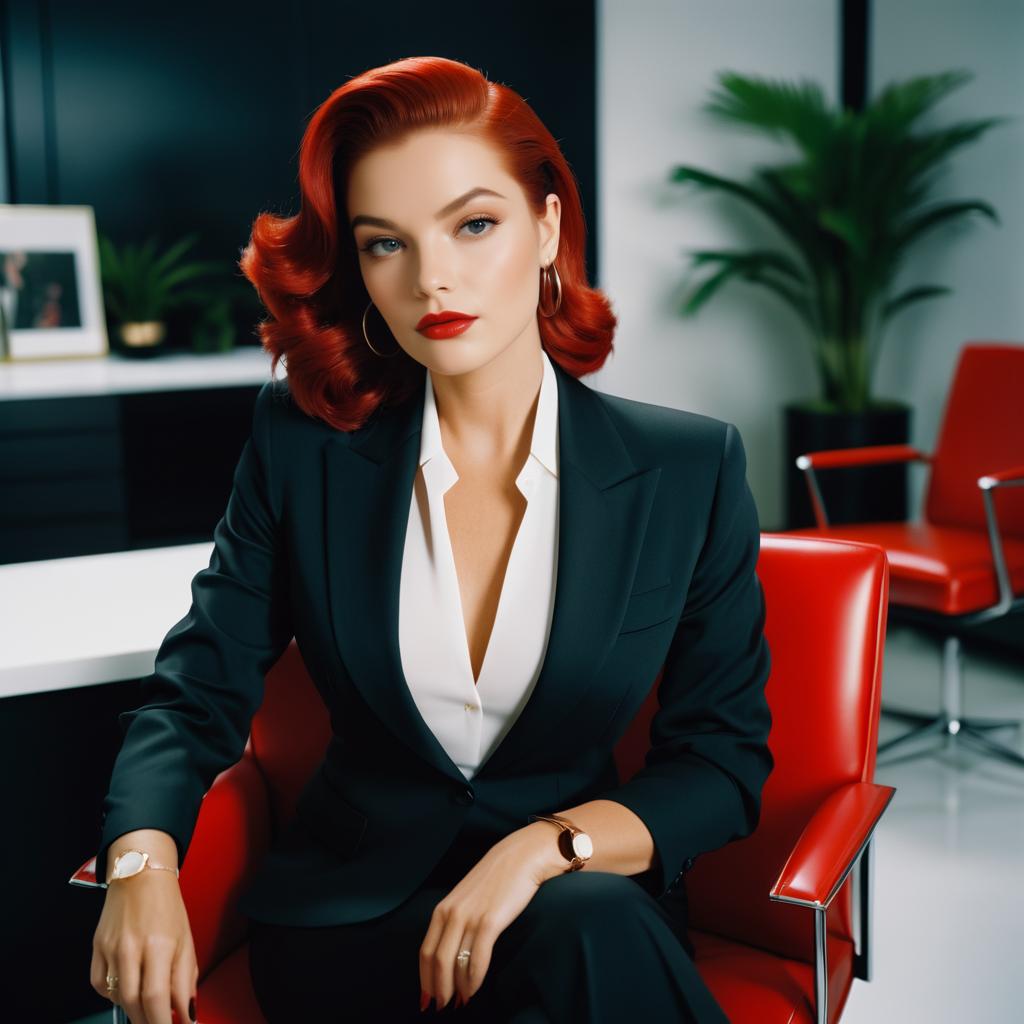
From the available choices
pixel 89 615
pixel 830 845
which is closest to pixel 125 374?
pixel 89 615

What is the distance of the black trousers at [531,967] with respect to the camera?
111 cm

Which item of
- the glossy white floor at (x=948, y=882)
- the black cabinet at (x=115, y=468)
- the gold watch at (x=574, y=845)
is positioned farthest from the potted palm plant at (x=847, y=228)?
the gold watch at (x=574, y=845)

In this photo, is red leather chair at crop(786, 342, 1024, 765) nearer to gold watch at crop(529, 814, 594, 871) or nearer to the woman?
the woman

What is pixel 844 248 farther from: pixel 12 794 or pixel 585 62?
pixel 12 794

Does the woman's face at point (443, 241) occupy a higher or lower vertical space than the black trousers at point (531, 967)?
higher

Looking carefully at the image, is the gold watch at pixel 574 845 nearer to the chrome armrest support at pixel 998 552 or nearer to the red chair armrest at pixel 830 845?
the red chair armrest at pixel 830 845

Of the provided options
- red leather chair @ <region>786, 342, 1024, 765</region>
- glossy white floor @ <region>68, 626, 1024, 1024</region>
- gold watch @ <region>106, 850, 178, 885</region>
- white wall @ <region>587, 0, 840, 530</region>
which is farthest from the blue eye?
white wall @ <region>587, 0, 840, 530</region>

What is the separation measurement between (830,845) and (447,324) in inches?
27.7

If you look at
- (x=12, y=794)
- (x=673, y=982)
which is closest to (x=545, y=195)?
(x=673, y=982)

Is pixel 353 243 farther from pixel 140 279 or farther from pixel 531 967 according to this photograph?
pixel 140 279

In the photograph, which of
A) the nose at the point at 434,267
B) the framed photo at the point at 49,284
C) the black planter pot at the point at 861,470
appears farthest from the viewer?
the black planter pot at the point at 861,470

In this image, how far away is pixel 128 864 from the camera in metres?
1.23

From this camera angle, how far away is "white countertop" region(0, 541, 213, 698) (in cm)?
149

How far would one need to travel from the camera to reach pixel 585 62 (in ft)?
16.7
